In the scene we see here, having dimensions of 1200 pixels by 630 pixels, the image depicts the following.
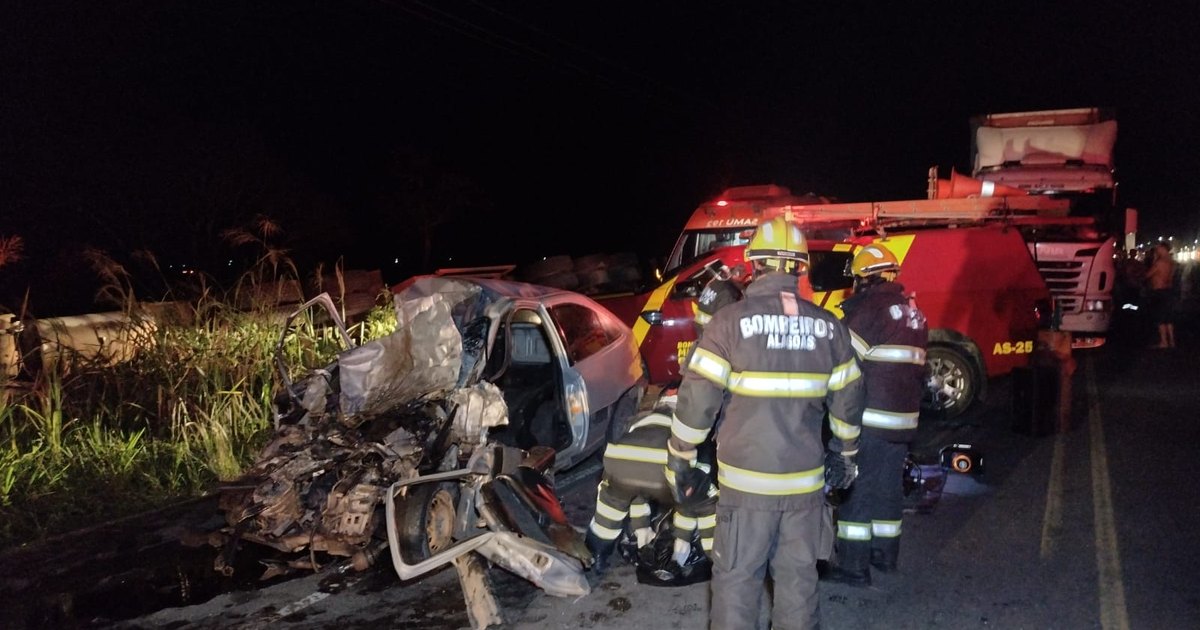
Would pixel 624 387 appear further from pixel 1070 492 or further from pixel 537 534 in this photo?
pixel 1070 492

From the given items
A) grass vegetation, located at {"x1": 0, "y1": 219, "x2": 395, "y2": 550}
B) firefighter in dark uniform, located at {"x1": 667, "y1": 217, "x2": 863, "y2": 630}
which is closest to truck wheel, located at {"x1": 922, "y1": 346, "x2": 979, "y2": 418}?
firefighter in dark uniform, located at {"x1": 667, "y1": 217, "x2": 863, "y2": 630}

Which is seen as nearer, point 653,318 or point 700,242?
point 653,318

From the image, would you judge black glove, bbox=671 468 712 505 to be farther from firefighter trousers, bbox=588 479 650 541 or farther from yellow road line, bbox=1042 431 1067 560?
yellow road line, bbox=1042 431 1067 560

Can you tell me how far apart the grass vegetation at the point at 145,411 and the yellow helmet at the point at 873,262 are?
4.73 metres

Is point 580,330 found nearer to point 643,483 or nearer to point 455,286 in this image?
point 455,286

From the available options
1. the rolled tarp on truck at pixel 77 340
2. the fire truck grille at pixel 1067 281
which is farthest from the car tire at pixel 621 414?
the fire truck grille at pixel 1067 281

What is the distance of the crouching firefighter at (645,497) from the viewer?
4.44m

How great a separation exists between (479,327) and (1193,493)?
5259 millimetres

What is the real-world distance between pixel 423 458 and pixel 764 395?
2.56 meters

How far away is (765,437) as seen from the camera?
3.36 meters

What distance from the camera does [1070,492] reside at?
20.9ft

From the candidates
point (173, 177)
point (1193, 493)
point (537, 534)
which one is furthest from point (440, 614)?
point (173, 177)

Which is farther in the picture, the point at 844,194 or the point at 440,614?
the point at 844,194

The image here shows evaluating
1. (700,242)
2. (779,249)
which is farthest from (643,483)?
(700,242)
